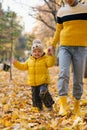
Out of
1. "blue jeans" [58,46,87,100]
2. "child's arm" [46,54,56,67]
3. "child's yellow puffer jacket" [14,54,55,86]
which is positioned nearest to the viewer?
"blue jeans" [58,46,87,100]

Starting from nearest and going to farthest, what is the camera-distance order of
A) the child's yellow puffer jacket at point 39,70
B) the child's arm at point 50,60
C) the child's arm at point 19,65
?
the child's arm at point 50,60 < the child's yellow puffer jacket at point 39,70 < the child's arm at point 19,65

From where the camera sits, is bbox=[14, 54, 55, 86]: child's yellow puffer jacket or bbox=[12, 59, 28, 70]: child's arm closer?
bbox=[14, 54, 55, 86]: child's yellow puffer jacket

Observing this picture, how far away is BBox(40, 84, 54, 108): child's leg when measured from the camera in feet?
25.4

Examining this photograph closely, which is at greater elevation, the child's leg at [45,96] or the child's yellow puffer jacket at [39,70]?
the child's yellow puffer jacket at [39,70]

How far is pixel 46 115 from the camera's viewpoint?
712 centimetres

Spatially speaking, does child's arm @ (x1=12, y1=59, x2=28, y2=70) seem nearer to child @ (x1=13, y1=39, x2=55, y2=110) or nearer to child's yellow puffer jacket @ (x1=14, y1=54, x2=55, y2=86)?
child @ (x1=13, y1=39, x2=55, y2=110)

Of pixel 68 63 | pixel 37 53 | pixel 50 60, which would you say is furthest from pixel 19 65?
pixel 68 63

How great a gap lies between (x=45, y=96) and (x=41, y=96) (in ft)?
0.25

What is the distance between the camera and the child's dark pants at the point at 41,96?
776cm

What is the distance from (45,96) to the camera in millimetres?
7820

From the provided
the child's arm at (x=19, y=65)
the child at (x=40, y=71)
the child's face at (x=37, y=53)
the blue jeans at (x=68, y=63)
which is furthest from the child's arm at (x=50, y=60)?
the child's arm at (x=19, y=65)

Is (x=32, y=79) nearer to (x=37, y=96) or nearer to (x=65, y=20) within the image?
(x=37, y=96)

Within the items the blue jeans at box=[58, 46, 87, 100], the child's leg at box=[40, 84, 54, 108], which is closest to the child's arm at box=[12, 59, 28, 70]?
the child's leg at box=[40, 84, 54, 108]

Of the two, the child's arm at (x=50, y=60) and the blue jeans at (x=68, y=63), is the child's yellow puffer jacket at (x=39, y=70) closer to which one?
the child's arm at (x=50, y=60)
